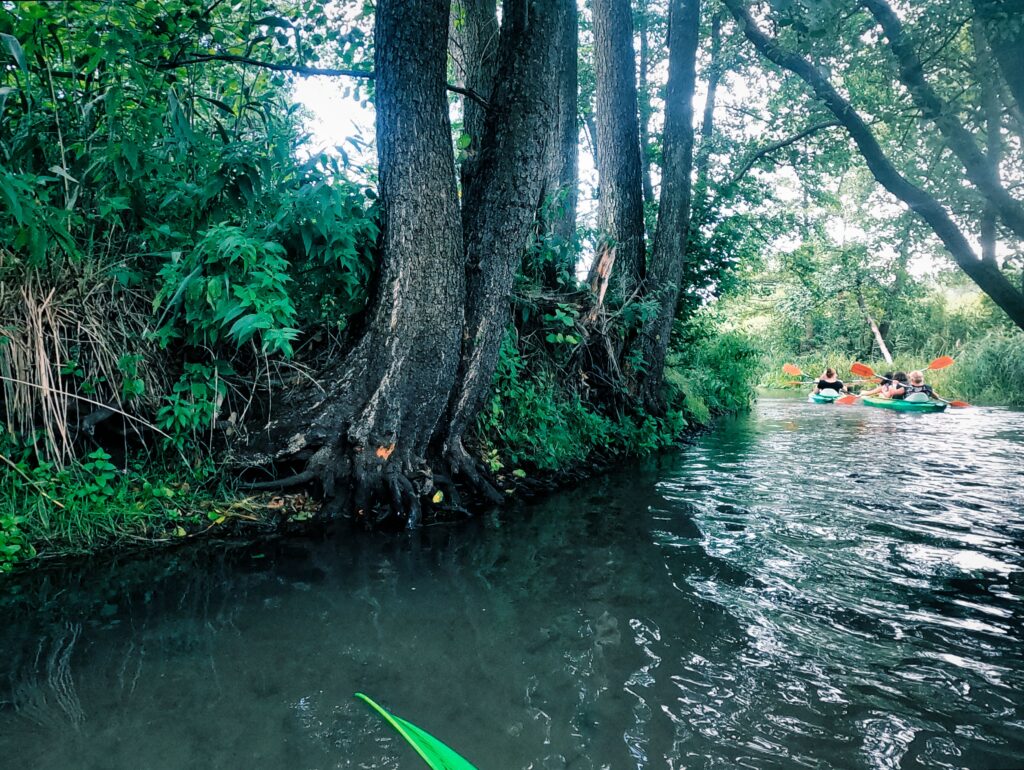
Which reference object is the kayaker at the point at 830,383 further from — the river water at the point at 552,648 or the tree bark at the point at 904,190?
the river water at the point at 552,648

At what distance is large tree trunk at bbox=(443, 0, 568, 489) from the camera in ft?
14.9

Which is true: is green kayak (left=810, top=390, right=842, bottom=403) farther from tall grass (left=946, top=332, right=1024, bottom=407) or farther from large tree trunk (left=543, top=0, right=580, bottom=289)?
large tree trunk (left=543, top=0, right=580, bottom=289)

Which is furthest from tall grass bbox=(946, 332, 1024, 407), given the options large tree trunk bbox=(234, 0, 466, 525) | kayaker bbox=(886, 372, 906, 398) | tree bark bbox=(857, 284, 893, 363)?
large tree trunk bbox=(234, 0, 466, 525)

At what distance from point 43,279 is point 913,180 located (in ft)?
27.0

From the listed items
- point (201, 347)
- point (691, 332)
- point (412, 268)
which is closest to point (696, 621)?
point (412, 268)

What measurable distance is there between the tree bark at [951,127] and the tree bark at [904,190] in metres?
0.29

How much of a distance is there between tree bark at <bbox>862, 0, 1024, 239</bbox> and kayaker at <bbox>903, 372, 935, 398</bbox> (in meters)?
10.9

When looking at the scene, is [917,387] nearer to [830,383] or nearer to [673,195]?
[830,383]

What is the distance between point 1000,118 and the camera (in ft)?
17.6

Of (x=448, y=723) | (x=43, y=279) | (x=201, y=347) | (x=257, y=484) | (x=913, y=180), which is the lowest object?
(x=448, y=723)

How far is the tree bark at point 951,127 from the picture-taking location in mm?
4027

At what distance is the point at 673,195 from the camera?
27.7ft

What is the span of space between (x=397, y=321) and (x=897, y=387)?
47.1ft

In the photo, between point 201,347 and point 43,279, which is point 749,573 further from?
point 43,279
